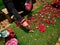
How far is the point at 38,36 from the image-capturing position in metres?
7.18

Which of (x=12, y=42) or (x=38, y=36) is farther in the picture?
(x=38, y=36)

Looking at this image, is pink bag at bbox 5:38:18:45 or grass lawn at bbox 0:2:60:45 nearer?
pink bag at bbox 5:38:18:45

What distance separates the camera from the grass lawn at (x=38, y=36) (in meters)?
6.96

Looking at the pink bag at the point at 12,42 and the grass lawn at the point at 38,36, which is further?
the grass lawn at the point at 38,36

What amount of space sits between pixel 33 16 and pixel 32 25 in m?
0.63

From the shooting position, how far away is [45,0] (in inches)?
368

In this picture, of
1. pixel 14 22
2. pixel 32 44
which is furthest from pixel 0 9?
pixel 32 44

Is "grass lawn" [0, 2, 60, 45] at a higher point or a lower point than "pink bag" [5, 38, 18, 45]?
lower

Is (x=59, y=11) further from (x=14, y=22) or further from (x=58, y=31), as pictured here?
(x=14, y=22)

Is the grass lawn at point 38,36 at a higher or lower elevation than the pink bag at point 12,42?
lower

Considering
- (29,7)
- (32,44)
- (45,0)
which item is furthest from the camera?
(45,0)

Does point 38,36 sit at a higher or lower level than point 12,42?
lower

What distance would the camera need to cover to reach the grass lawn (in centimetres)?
696

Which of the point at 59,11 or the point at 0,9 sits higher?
the point at 0,9
